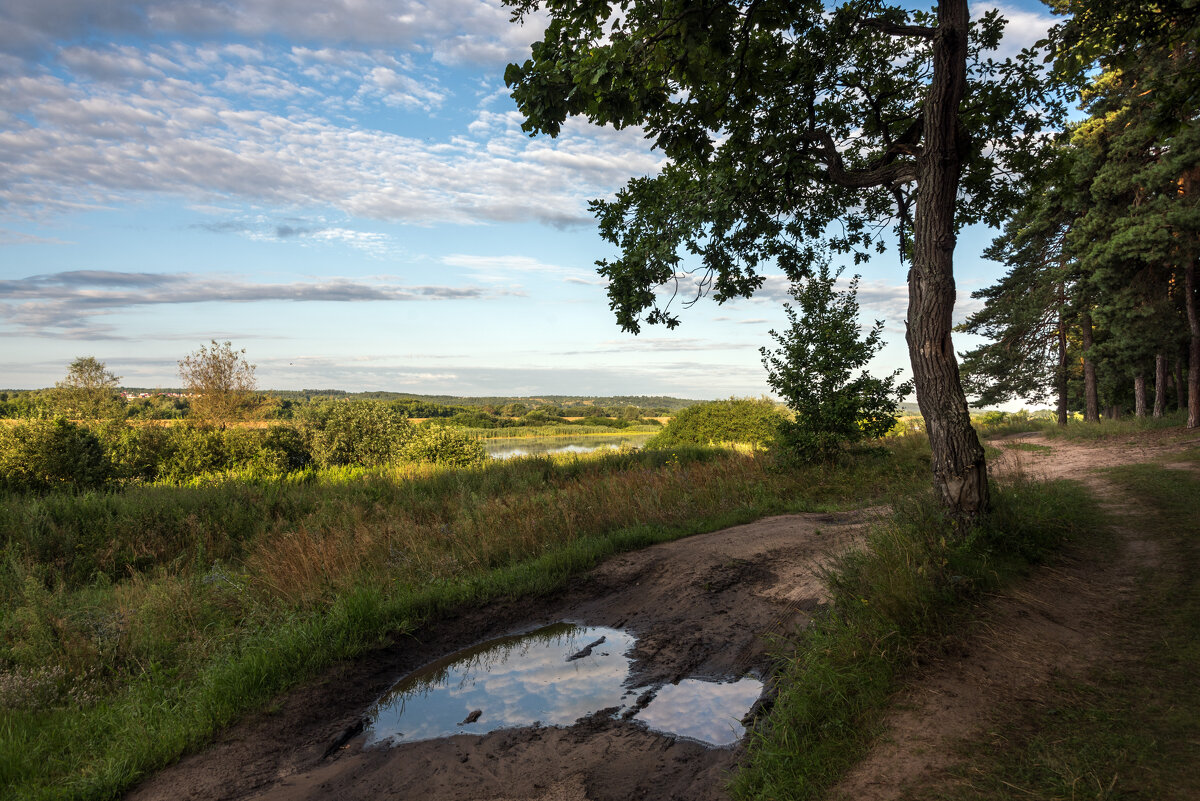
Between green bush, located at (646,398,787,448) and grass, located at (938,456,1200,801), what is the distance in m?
25.4

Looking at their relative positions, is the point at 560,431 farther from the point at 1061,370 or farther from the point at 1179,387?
the point at 1179,387

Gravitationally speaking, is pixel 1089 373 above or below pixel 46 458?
above

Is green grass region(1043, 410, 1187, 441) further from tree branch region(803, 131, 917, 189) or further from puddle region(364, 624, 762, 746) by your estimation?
puddle region(364, 624, 762, 746)

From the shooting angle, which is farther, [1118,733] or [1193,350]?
[1193,350]

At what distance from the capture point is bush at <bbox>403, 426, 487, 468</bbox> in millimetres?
30469

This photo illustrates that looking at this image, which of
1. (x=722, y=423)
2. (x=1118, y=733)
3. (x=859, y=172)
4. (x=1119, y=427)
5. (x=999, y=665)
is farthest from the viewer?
(x=722, y=423)

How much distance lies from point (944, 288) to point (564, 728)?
5.38 m

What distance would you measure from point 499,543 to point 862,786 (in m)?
6.81

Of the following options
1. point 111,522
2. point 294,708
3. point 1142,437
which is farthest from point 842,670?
point 1142,437

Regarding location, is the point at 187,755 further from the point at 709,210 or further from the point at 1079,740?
the point at 709,210

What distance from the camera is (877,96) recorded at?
328 inches

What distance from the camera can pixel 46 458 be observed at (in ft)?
67.2

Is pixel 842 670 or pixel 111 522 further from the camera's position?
pixel 111 522

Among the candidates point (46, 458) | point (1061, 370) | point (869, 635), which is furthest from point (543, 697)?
point (1061, 370)
